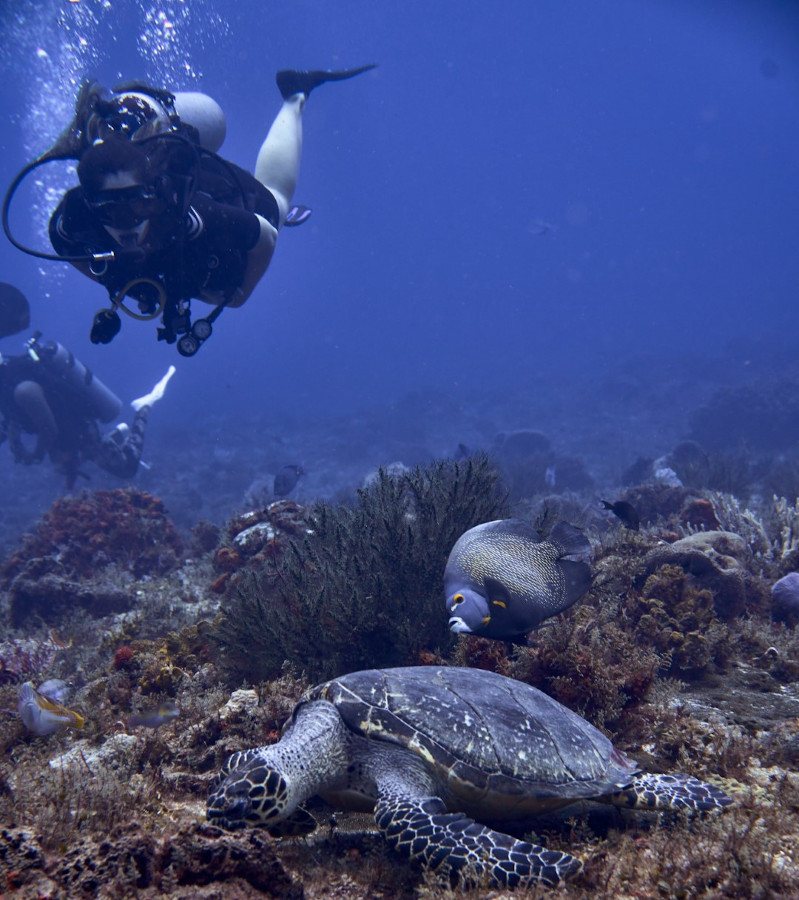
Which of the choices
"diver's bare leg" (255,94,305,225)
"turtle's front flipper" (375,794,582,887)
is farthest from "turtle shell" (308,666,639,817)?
"diver's bare leg" (255,94,305,225)

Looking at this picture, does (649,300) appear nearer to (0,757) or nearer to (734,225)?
(734,225)

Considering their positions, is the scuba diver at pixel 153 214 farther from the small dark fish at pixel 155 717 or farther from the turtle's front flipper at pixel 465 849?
the turtle's front flipper at pixel 465 849

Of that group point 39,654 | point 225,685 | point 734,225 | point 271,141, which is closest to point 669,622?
point 225,685

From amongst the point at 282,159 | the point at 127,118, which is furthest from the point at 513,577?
the point at 282,159

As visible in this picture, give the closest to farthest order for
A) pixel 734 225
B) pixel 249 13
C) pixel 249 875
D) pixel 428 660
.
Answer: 1. pixel 249 875
2. pixel 428 660
3. pixel 249 13
4. pixel 734 225

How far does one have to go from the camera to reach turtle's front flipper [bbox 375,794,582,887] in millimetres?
2016

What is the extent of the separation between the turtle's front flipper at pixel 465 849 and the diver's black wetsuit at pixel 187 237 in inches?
239

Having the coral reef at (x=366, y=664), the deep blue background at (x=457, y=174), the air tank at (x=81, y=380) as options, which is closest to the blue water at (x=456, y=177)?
the deep blue background at (x=457, y=174)

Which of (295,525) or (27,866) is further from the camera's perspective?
(295,525)

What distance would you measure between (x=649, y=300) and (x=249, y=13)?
411 ft

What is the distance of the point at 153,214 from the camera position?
5.44 meters

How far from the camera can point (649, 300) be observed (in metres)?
132

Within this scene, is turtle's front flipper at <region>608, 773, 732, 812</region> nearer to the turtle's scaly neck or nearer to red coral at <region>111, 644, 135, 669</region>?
the turtle's scaly neck

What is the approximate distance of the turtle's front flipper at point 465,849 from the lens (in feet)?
6.61
